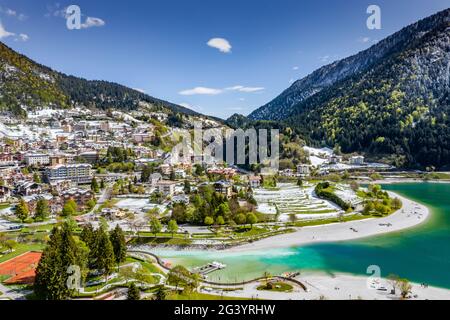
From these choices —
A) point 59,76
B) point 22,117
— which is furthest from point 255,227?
point 59,76

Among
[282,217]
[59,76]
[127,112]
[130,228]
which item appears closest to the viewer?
[130,228]

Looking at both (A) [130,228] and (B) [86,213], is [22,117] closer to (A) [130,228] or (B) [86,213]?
(B) [86,213]

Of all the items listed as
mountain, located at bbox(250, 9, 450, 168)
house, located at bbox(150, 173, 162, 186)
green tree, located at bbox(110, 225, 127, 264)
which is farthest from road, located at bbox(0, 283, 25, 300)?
mountain, located at bbox(250, 9, 450, 168)

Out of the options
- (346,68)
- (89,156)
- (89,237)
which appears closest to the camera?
(89,237)

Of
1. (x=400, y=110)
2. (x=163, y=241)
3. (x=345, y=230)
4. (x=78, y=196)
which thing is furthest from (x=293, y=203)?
(x=400, y=110)

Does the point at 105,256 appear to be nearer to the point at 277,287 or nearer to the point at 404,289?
the point at 277,287
